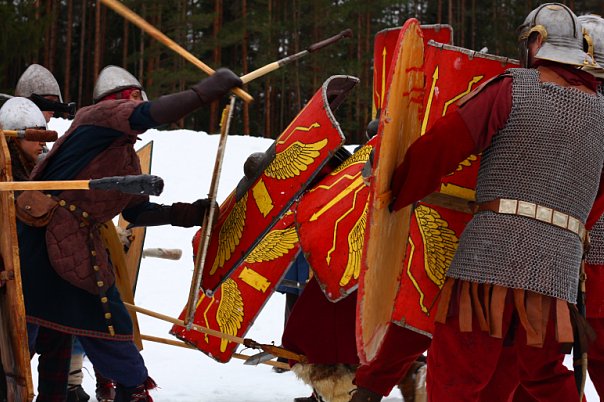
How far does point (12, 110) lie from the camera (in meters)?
3.34

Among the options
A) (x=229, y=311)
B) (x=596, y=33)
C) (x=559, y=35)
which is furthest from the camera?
(x=229, y=311)

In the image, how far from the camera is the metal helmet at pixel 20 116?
331 cm

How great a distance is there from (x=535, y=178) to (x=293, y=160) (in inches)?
33.1

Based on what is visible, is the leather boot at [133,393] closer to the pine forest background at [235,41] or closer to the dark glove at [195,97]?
the dark glove at [195,97]

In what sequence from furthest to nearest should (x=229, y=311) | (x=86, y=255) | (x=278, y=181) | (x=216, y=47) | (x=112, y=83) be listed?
(x=216, y=47), (x=229, y=311), (x=112, y=83), (x=86, y=255), (x=278, y=181)

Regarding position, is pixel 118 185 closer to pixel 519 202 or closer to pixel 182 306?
pixel 519 202

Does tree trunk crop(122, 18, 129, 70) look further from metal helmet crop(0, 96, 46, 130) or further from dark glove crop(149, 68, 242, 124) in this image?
dark glove crop(149, 68, 242, 124)

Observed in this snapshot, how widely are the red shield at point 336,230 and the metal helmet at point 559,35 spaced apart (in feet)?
2.72

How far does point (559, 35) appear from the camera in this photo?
2.50 m

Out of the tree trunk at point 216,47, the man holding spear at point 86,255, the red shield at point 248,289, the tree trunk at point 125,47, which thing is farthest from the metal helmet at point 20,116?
the tree trunk at point 125,47

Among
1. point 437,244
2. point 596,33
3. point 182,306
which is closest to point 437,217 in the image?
point 437,244

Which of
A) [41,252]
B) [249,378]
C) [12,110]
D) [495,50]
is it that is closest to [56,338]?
[41,252]

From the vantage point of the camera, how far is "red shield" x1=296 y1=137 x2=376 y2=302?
3.12 meters

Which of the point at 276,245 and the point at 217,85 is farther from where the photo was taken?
the point at 276,245
